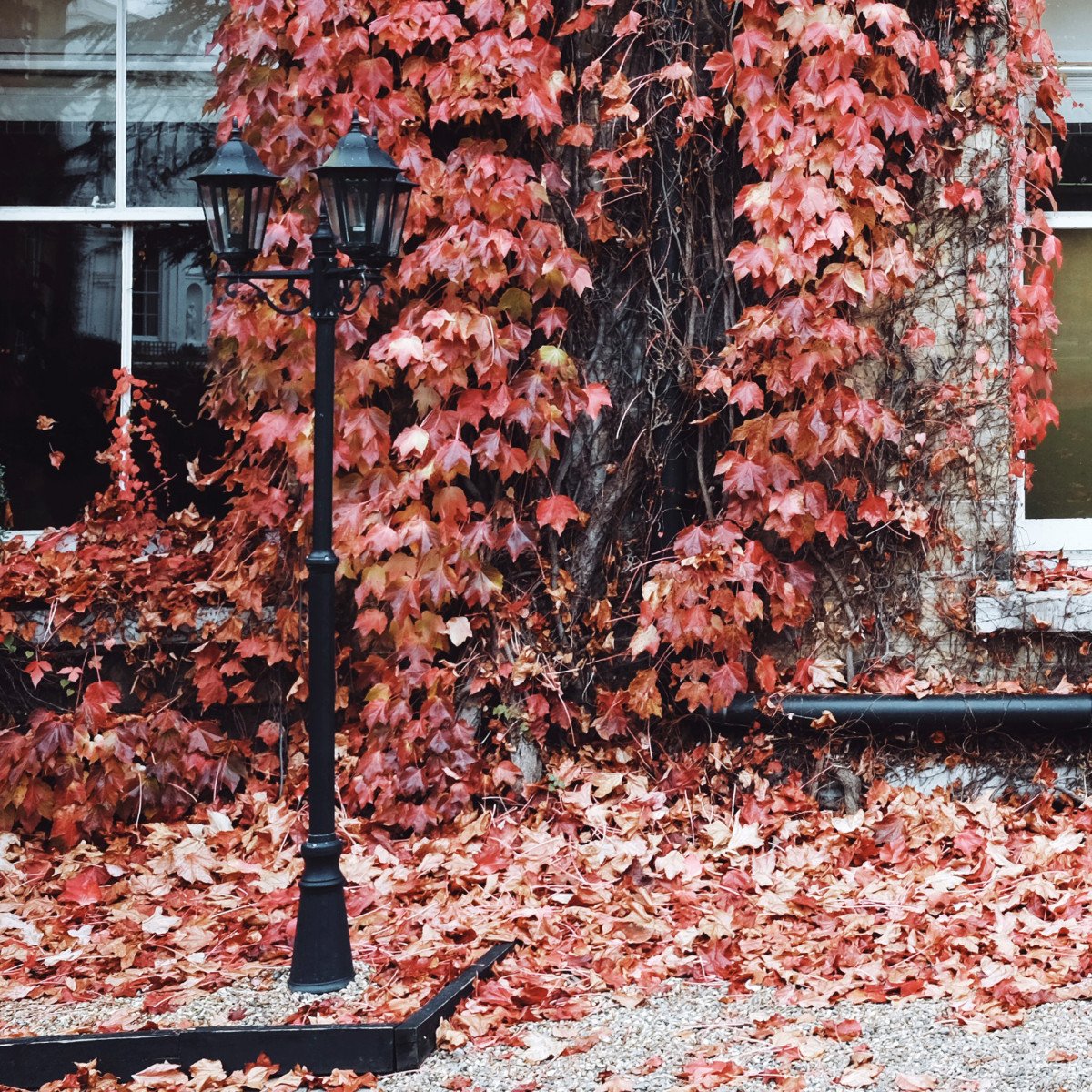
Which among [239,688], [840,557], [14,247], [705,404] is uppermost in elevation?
[14,247]

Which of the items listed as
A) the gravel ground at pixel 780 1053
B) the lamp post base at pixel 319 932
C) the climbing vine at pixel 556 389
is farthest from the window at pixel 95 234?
the gravel ground at pixel 780 1053

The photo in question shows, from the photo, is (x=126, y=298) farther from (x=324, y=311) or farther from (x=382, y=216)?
(x=382, y=216)

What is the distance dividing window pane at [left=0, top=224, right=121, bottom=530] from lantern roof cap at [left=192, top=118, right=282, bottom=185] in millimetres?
1886

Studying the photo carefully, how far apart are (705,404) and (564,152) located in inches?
46.8

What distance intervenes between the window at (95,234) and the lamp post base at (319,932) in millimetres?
2262

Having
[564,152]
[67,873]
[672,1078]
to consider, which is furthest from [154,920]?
[564,152]

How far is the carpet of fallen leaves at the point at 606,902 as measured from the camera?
3912 millimetres

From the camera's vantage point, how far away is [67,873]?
16.3 ft

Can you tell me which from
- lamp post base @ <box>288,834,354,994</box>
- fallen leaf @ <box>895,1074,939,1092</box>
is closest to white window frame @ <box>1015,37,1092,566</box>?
fallen leaf @ <box>895,1074,939,1092</box>

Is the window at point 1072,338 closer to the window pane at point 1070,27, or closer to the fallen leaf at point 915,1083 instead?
the window pane at point 1070,27

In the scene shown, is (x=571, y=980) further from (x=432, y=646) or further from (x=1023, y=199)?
(x=1023, y=199)

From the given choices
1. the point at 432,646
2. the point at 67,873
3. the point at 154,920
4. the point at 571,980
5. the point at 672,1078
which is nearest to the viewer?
the point at 672,1078

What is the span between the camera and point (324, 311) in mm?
4000

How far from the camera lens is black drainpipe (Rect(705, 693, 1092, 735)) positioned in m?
5.25
